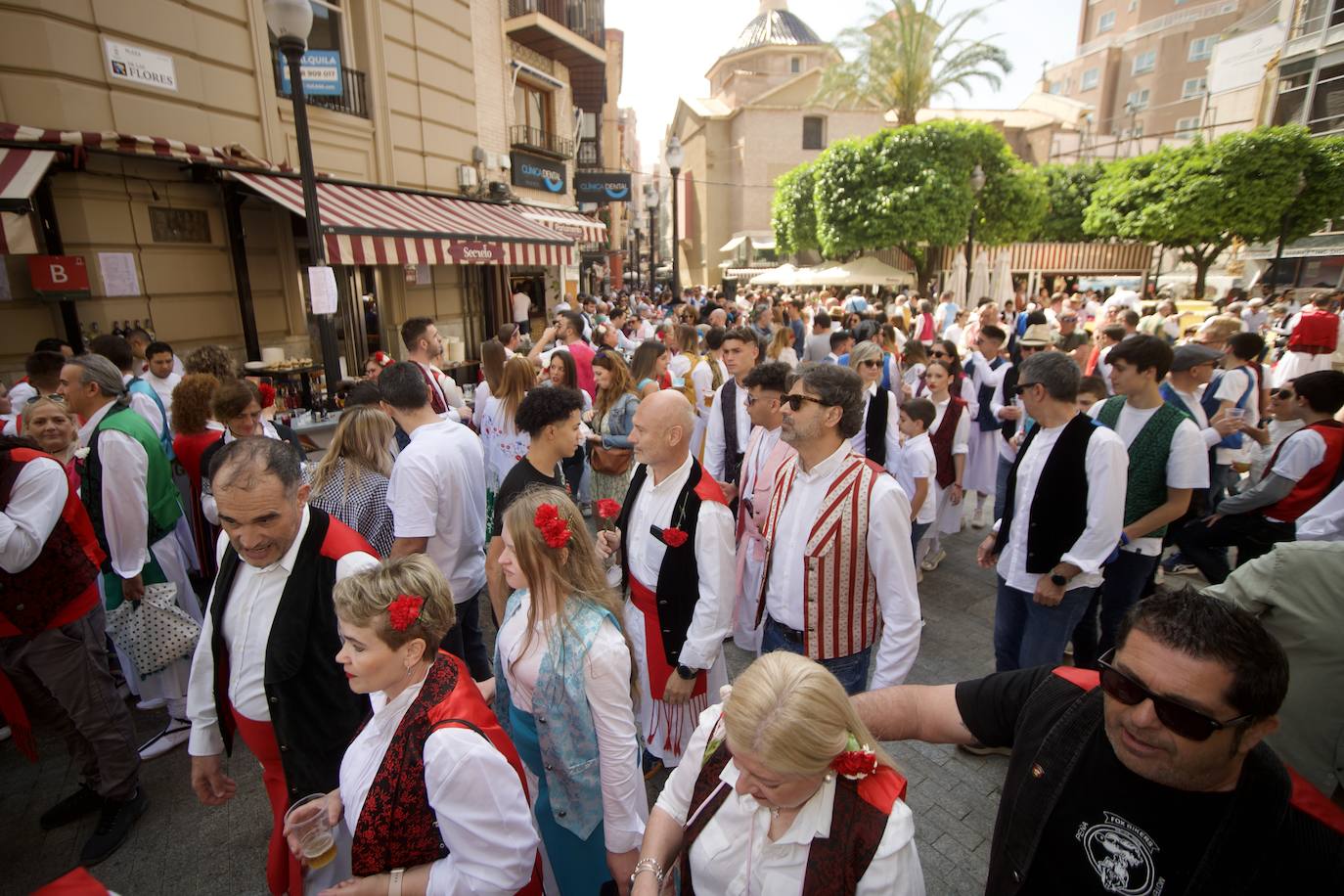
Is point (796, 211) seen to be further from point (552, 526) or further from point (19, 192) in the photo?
point (552, 526)

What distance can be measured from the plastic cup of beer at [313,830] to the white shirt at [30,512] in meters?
2.00

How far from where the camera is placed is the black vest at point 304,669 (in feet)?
7.13

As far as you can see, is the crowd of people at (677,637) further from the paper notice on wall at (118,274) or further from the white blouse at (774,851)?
the paper notice on wall at (118,274)

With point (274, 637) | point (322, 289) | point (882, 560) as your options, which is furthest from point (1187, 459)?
point (322, 289)

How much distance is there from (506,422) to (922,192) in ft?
76.6

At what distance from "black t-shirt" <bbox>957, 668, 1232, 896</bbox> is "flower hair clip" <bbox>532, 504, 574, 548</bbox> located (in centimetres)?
154

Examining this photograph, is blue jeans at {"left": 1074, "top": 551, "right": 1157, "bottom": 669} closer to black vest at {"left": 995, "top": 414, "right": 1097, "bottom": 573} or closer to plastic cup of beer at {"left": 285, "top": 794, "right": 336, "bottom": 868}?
black vest at {"left": 995, "top": 414, "right": 1097, "bottom": 573}

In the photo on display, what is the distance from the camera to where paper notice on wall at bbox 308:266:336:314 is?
245 inches

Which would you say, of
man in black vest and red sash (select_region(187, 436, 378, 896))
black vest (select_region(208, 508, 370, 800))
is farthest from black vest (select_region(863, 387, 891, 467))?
black vest (select_region(208, 508, 370, 800))

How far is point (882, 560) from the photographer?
2559 mm

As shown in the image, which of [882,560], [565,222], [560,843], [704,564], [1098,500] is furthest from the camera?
[565,222]

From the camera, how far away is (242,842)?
3.06 meters

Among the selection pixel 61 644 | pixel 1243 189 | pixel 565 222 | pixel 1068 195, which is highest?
pixel 1068 195

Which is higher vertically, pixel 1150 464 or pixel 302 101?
pixel 302 101
